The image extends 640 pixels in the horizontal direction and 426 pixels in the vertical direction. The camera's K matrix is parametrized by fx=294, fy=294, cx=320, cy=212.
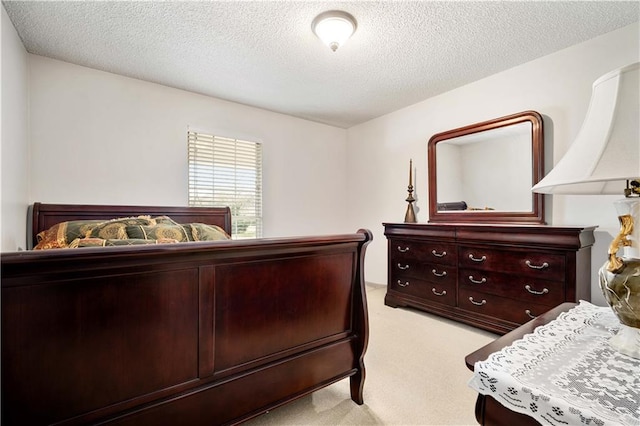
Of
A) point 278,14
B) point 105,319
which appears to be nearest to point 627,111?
point 105,319

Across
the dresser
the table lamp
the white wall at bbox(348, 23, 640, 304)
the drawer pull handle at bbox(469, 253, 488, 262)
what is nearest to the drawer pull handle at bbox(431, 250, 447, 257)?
the dresser

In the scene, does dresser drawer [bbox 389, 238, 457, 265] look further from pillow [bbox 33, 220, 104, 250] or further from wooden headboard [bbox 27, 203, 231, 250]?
pillow [bbox 33, 220, 104, 250]

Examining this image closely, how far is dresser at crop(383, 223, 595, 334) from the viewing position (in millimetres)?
2250

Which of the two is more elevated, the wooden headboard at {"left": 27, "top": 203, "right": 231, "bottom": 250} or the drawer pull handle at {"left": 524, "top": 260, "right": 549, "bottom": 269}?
the wooden headboard at {"left": 27, "top": 203, "right": 231, "bottom": 250}

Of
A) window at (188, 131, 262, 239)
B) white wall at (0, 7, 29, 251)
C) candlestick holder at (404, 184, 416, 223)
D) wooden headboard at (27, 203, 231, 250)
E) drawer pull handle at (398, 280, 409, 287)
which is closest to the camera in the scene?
white wall at (0, 7, 29, 251)

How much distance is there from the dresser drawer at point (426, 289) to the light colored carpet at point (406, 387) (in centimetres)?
28

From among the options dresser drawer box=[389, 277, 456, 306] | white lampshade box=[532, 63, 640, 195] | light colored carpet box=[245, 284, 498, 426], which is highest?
white lampshade box=[532, 63, 640, 195]

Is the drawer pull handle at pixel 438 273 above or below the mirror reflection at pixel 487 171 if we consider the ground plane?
below

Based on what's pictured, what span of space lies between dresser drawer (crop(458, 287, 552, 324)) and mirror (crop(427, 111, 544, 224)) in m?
0.80

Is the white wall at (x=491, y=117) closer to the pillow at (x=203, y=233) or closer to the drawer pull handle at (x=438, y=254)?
the drawer pull handle at (x=438, y=254)

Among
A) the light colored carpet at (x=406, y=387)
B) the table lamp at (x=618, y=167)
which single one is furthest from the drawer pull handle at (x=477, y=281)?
the table lamp at (x=618, y=167)

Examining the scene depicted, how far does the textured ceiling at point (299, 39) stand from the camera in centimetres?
204

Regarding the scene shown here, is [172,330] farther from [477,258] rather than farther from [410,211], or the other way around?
[410,211]

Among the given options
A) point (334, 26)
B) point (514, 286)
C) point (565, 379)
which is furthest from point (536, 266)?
point (334, 26)
